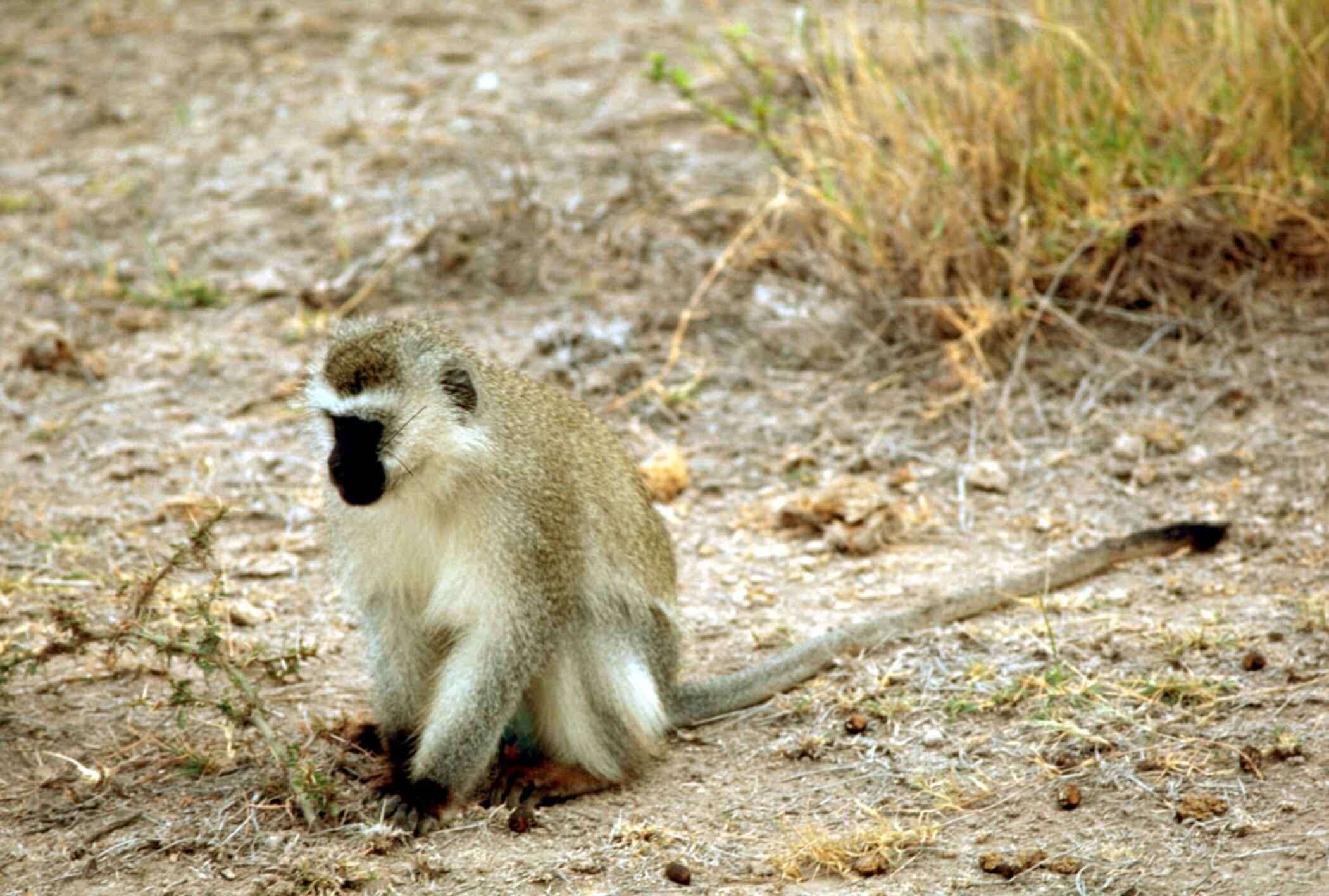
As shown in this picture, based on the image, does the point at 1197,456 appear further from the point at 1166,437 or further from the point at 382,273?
the point at 382,273

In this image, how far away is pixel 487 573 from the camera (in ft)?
14.0

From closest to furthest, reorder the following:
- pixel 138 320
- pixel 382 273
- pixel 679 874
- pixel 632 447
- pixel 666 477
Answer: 1. pixel 679 874
2. pixel 666 477
3. pixel 632 447
4. pixel 138 320
5. pixel 382 273

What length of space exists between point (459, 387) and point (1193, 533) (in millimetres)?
2754

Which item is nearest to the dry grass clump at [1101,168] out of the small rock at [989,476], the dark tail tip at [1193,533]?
the small rock at [989,476]

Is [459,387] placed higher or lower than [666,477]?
higher

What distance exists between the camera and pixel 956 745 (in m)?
4.53

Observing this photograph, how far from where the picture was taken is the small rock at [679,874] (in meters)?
3.91

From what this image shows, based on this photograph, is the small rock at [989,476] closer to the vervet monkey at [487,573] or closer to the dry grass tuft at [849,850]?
the vervet monkey at [487,573]

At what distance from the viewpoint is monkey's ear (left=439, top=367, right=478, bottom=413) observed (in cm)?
424

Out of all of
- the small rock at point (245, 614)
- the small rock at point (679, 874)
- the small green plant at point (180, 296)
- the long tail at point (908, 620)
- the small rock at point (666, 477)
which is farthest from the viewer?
the small green plant at point (180, 296)

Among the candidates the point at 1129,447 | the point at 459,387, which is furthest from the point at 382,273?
the point at 1129,447

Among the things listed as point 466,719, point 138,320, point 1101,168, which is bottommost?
point 466,719

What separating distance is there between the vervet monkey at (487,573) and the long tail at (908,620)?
2 cm

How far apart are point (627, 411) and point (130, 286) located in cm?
278
